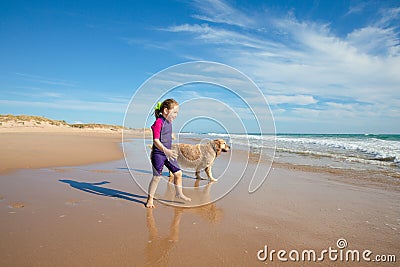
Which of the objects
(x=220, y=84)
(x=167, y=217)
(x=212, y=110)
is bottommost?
(x=167, y=217)

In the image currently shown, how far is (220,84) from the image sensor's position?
5.87m

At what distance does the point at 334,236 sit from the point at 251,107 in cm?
322

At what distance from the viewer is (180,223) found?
3.47 metres

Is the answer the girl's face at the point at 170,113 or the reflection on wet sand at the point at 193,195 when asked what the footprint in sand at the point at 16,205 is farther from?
the girl's face at the point at 170,113

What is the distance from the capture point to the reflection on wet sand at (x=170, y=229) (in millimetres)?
2549

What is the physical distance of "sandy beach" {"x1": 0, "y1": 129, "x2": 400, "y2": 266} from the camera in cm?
257

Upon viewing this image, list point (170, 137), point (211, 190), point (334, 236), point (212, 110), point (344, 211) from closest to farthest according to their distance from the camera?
point (334, 236) → point (344, 211) → point (170, 137) → point (211, 190) → point (212, 110)

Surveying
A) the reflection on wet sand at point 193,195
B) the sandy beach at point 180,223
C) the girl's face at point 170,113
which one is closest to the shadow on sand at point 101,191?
the sandy beach at point 180,223

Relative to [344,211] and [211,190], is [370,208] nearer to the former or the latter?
[344,211]

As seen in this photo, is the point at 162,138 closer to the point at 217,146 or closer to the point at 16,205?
the point at 16,205

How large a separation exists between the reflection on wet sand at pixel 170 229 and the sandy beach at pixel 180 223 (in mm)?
11

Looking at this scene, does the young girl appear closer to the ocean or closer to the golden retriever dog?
the golden retriever dog

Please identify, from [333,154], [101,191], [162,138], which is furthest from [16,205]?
[333,154]

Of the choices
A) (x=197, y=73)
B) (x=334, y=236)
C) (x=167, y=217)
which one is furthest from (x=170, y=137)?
(x=334, y=236)
